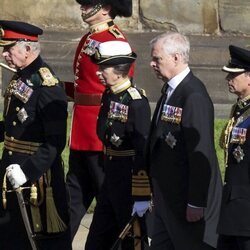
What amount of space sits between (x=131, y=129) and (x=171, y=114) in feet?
2.13

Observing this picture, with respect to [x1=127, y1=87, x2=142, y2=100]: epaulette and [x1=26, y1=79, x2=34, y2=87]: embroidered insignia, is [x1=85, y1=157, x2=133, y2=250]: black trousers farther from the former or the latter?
[x1=26, y1=79, x2=34, y2=87]: embroidered insignia

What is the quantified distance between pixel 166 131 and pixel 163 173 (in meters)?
0.21

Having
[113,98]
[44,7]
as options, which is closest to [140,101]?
[113,98]

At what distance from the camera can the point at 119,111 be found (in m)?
7.35

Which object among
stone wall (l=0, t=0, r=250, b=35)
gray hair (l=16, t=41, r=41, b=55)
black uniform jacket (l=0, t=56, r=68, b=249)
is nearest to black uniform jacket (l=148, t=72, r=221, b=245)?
black uniform jacket (l=0, t=56, r=68, b=249)

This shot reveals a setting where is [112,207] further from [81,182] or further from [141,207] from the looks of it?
[81,182]

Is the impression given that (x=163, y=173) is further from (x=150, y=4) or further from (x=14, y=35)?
(x=150, y=4)

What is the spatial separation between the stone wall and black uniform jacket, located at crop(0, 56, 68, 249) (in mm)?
6301

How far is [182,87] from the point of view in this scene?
6.71m

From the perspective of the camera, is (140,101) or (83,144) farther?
(83,144)

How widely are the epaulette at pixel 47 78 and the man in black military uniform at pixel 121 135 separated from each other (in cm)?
27

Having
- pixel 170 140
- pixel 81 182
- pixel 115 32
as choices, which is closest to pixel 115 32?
pixel 115 32

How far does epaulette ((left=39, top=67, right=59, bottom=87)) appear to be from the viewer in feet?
23.7

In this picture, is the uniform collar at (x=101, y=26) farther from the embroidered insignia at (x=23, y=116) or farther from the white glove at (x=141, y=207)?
the white glove at (x=141, y=207)
